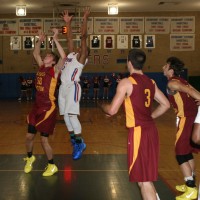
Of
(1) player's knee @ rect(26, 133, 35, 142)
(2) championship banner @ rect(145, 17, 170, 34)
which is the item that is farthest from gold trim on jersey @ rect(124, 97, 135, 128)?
(2) championship banner @ rect(145, 17, 170, 34)

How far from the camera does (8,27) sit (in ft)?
67.2

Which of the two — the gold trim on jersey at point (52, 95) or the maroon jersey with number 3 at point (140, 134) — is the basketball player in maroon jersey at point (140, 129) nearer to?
the maroon jersey with number 3 at point (140, 134)

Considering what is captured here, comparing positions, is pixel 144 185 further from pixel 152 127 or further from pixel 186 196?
pixel 186 196

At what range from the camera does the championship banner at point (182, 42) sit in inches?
806

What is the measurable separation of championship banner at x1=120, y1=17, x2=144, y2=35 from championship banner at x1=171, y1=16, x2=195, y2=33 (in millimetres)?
1705

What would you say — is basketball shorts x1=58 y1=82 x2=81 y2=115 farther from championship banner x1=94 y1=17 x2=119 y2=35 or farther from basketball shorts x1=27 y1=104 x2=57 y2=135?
championship banner x1=94 y1=17 x2=119 y2=35

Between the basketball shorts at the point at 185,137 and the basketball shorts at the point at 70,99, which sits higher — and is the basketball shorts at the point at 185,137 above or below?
below

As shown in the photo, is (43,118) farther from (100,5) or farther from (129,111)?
(100,5)

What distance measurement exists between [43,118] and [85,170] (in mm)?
1104

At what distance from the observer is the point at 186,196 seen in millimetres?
4781

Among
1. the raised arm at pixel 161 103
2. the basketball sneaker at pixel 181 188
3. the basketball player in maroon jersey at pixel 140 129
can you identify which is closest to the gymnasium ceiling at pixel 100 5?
the basketball sneaker at pixel 181 188

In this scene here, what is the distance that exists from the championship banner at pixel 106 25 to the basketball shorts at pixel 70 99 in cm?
1463

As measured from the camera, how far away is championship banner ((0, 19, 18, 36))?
20.4 m

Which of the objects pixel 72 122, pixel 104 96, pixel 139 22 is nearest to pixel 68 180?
pixel 72 122
